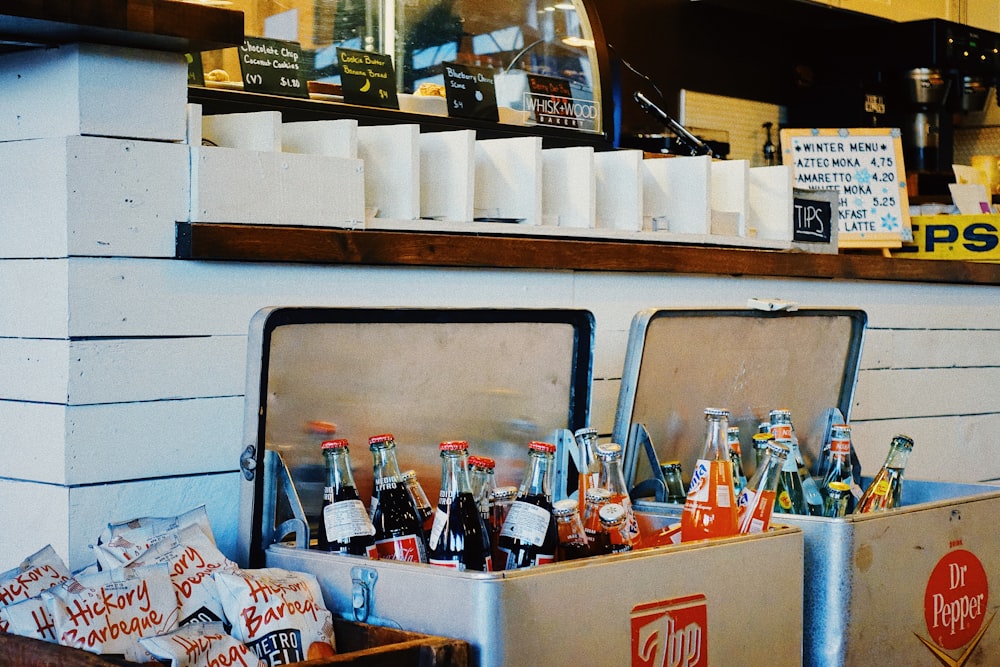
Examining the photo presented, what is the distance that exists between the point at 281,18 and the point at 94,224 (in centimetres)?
134

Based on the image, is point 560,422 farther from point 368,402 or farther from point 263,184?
point 263,184

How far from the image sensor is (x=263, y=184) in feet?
5.26

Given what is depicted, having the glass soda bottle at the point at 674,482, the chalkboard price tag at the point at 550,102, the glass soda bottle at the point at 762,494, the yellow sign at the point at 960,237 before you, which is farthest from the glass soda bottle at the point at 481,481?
the yellow sign at the point at 960,237

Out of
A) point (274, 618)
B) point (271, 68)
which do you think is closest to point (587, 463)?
point (274, 618)

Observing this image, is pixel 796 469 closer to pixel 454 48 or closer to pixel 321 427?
pixel 321 427

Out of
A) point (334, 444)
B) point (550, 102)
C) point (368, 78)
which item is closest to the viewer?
point (334, 444)

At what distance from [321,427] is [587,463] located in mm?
393

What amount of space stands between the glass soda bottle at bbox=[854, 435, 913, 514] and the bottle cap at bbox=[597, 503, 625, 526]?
0.63 metres

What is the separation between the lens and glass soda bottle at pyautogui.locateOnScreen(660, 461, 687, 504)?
1995 millimetres

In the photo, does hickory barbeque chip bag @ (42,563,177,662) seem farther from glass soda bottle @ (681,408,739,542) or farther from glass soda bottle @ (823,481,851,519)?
glass soda bottle @ (823,481,851,519)

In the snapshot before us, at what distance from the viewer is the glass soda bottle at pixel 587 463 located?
175 cm

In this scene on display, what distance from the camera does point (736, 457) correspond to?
6.50 ft

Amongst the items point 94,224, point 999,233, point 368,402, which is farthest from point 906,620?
point 999,233

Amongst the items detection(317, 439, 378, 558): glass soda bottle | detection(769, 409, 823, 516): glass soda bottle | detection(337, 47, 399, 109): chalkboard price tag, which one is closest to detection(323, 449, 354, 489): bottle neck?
detection(317, 439, 378, 558): glass soda bottle
